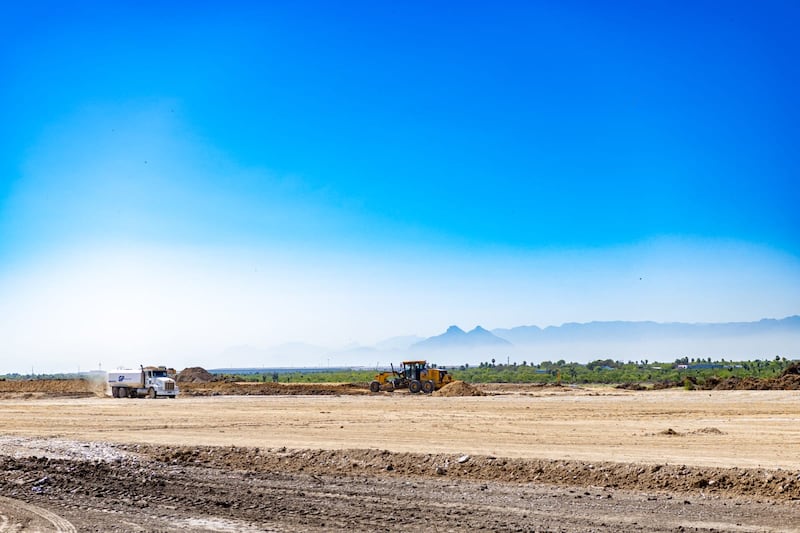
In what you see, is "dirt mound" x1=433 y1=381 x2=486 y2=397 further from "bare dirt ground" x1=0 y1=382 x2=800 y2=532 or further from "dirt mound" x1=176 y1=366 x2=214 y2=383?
"dirt mound" x1=176 y1=366 x2=214 y2=383

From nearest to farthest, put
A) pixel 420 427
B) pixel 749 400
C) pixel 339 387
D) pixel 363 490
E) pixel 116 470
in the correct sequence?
pixel 363 490 → pixel 116 470 → pixel 420 427 → pixel 749 400 → pixel 339 387

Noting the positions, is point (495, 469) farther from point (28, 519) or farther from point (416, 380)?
point (416, 380)

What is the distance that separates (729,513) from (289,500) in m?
8.09

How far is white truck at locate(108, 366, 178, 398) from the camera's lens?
56875 millimetres

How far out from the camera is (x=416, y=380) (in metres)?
57.5

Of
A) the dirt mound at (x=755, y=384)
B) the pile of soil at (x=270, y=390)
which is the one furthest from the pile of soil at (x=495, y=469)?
the dirt mound at (x=755, y=384)

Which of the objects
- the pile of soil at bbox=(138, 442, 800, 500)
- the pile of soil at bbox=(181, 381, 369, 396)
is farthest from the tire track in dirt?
the pile of soil at bbox=(181, 381, 369, 396)

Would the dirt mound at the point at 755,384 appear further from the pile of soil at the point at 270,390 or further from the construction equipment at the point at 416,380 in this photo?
the pile of soil at the point at 270,390

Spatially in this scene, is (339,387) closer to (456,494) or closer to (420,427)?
(420,427)

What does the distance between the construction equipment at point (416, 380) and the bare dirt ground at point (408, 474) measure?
23664mm

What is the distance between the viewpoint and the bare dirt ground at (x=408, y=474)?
1396 centimetres

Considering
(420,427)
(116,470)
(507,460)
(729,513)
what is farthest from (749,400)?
(116,470)

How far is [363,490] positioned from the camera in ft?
55.0

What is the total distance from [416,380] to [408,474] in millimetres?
38759
